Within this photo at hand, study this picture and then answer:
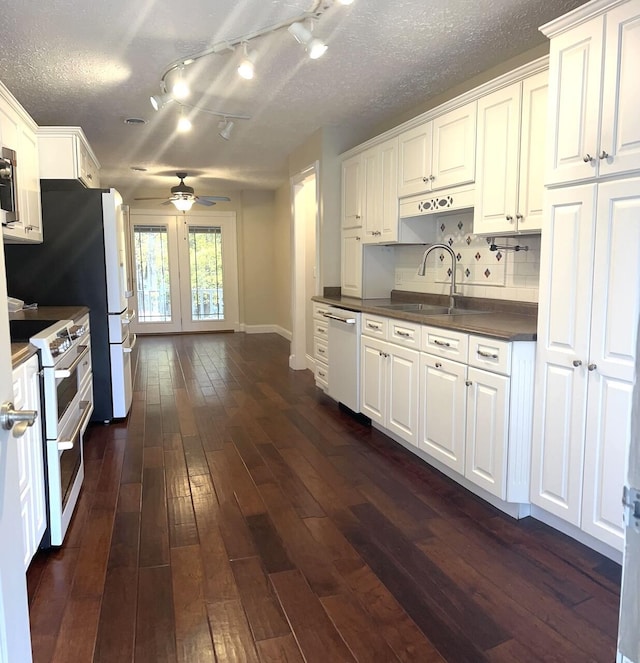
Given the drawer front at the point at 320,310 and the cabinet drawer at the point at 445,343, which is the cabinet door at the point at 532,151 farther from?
the drawer front at the point at 320,310

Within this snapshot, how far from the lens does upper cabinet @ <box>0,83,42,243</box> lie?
2.78m

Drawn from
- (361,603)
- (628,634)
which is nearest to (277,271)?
(361,603)

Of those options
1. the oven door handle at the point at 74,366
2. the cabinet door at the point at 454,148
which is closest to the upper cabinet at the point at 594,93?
the cabinet door at the point at 454,148

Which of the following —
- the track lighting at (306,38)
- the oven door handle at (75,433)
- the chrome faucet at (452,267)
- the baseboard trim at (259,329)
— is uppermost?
the track lighting at (306,38)

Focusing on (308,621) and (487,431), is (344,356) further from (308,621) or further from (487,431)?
(308,621)

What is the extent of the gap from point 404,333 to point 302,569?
5.40ft

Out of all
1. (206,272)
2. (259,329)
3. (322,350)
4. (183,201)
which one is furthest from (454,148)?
(206,272)

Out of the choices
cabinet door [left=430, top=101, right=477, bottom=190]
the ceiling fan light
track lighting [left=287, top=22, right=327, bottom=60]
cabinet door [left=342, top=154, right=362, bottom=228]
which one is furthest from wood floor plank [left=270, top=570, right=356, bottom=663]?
the ceiling fan light

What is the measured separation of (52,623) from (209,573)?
56cm

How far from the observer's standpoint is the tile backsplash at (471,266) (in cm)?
317

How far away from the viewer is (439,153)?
3428 mm

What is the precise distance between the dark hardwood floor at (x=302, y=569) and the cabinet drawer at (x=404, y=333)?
0.73 m

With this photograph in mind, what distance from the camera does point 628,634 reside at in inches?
26.5

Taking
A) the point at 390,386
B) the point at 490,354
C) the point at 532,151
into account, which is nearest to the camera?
the point at 490,354
